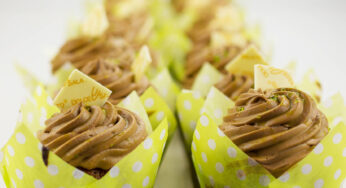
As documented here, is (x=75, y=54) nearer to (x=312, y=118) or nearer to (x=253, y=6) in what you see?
(x=312, y=118)

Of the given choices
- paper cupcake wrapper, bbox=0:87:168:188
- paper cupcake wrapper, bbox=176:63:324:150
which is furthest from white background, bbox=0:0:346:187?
paper cupcake wrapper, bbox=0:87:168:188

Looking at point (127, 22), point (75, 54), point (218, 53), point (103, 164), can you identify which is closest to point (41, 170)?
point (103, 164)

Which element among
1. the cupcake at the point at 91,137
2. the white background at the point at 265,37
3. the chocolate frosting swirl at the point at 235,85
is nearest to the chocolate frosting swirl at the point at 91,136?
the cupcake at the point at 91,137

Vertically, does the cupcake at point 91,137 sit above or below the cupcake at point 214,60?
above

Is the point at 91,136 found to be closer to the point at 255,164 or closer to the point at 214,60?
the point at 255,164

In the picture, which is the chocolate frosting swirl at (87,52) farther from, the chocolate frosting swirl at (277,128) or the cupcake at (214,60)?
the chocolate frosting swirl at (277,128)

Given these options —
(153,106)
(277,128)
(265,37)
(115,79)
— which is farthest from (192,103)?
(265,37)

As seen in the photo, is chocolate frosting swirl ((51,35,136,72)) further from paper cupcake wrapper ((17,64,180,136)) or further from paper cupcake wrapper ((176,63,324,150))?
paper cupcake wrapper ((176,63,324,150))
